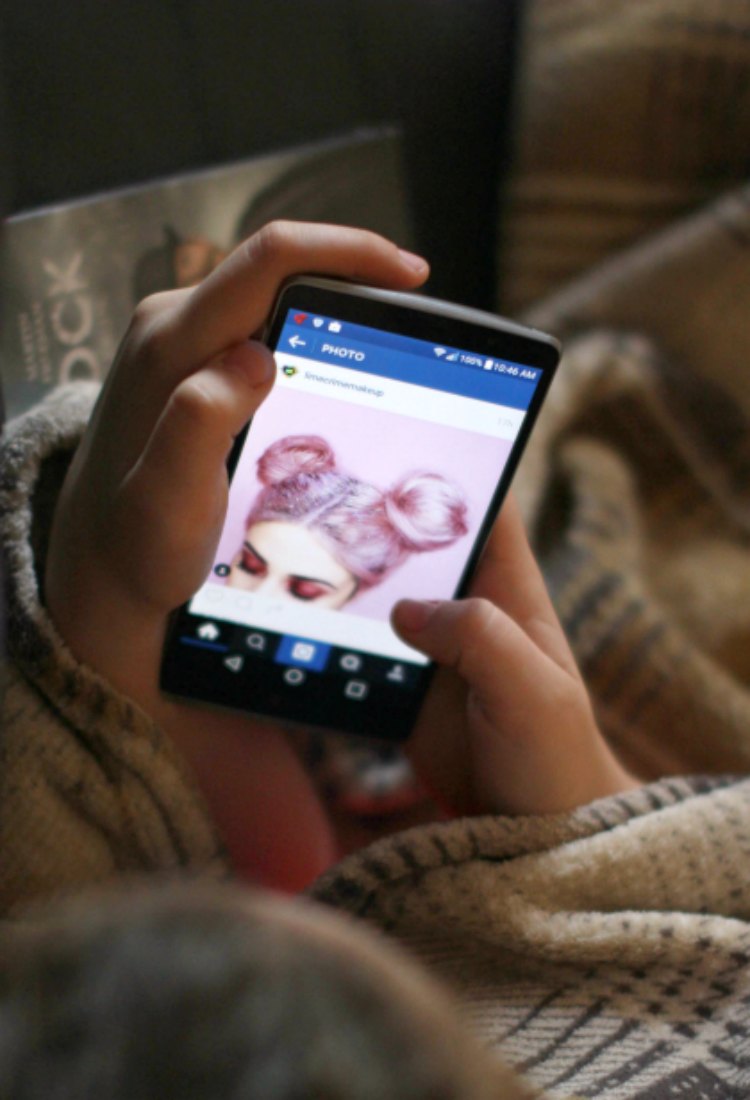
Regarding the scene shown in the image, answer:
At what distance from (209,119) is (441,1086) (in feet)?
2.08

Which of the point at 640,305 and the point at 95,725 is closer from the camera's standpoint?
Answer: the point at 95,725

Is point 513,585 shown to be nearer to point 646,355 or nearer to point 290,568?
point 290,568

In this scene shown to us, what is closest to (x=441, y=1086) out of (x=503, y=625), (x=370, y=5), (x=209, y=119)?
(x=503, y=625)

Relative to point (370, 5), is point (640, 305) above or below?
below

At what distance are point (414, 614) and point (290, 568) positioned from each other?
0.22ft

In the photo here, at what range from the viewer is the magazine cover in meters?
0.52

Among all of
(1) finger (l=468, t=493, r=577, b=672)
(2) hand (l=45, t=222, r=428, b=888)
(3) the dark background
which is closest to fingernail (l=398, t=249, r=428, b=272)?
(2) hand (l=45, t=222, r=428, b=888)

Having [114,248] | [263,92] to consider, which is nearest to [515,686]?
[114,248]

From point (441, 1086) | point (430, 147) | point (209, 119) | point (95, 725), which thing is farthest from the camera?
A: point (430, 147)

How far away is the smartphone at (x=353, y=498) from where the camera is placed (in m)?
0.43

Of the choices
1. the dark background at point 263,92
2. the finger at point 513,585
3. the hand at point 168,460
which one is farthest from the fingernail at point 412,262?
the dark background at point 263,92

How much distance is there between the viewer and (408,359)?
0.43 metres

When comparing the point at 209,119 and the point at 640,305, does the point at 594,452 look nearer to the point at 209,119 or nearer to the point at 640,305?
the point at 640,305

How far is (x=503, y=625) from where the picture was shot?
0.45 m
